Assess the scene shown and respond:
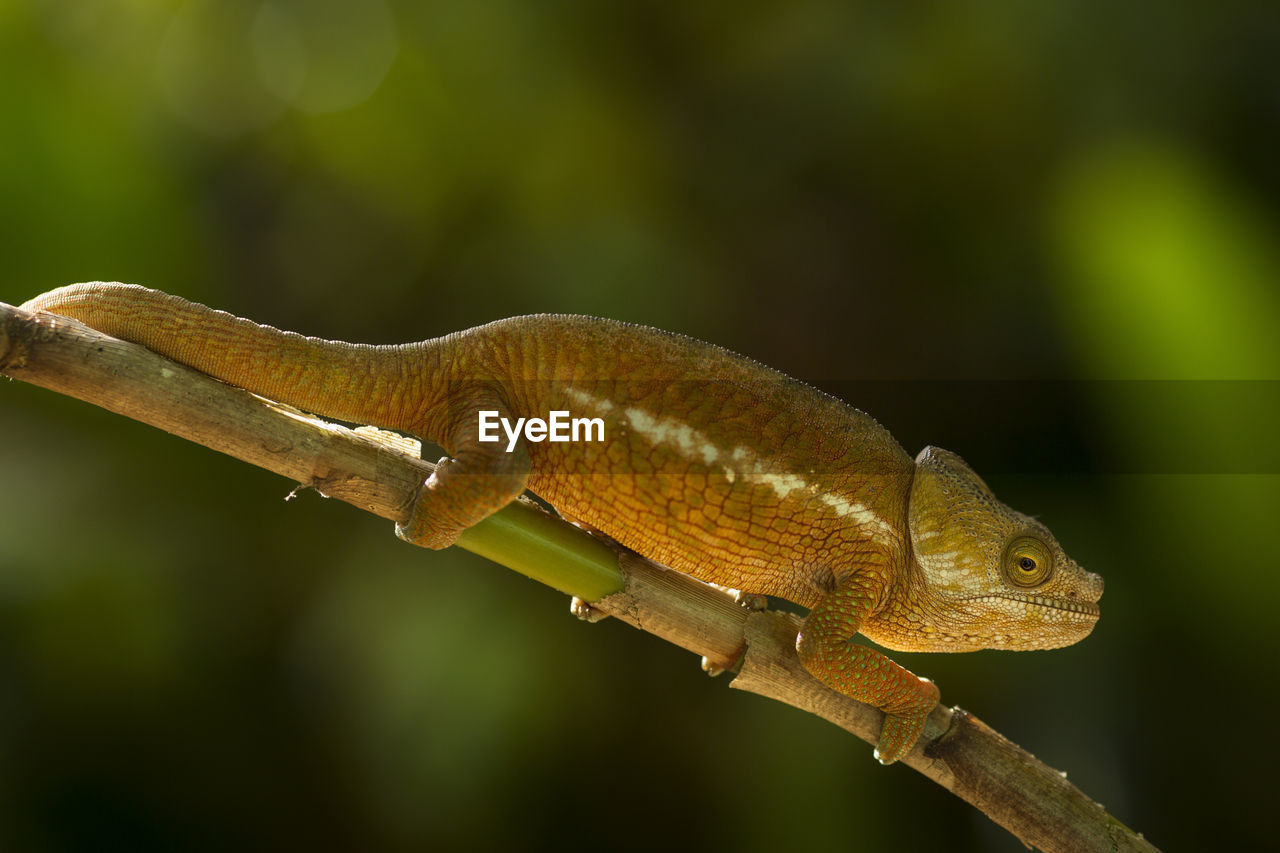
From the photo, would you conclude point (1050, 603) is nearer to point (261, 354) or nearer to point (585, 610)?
point (585, 610)

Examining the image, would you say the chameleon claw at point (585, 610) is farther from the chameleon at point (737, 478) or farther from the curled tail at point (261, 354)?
the curled tail at point (261, 354)

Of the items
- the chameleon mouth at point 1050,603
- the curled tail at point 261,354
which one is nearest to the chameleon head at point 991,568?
the chameleon mouth at point 1050,603

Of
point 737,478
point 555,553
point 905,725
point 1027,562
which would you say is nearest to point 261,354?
point 555,553

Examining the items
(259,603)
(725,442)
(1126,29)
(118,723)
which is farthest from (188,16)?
(1126,29)

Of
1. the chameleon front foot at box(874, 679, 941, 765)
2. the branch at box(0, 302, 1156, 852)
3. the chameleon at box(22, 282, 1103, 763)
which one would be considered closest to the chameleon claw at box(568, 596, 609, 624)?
the branch at box(0, 302, 1156, 852)

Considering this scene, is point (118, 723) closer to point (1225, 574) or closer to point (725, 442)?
point (725, 442)

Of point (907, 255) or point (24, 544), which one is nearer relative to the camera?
point (24, 544)

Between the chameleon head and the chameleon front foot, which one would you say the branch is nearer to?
the chameleon front foot
